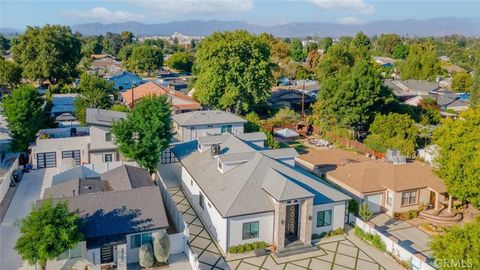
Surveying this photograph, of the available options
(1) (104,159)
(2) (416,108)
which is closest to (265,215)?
(1) (104,159)

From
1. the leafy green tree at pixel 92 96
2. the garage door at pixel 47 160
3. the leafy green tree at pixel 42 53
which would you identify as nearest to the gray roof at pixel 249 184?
the garage door at pixel 47 160

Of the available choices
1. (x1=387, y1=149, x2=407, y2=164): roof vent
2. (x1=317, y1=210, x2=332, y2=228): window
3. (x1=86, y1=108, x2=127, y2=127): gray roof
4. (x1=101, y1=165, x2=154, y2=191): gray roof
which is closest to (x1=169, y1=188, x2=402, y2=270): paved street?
(x1=317, y1=210, x2=332, y2=228): window

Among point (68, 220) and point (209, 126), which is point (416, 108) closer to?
point (209, 126)

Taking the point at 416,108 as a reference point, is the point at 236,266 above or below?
below

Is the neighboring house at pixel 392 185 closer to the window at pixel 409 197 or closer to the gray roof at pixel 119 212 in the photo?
the window at pixel 409 197

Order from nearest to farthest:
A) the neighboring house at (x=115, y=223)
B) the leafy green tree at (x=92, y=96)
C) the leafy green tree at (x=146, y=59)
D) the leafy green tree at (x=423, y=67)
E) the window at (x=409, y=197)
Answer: the neighboring house at (x=115, y=223) → the window at (x=409, y=197) → the leafy green tree at (x=92, y=96) → the leafy green tree at (x=423, y=67) → the leafy green tree at (x=146, y=59)

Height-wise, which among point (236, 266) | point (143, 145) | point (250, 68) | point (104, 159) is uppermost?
point (250, 68)

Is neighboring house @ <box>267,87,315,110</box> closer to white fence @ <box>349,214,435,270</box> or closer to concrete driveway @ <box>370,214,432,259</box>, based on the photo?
concrete driveway @ <box>370,214,432,259</box>
